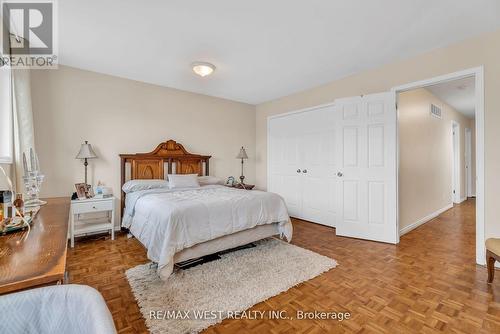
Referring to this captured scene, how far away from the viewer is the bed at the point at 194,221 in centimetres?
225

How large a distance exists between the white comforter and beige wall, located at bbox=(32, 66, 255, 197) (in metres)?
1.04

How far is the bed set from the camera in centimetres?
225

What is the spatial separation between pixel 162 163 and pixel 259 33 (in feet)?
8.84

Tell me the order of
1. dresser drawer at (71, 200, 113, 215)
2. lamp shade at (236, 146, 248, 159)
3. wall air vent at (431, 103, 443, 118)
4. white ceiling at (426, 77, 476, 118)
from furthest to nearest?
1. lamp shade at (236, 146, 248, 159)
2. wall air vent at (431, 103, 443, 118)
3. white ceiling at (426, 77, 476, 118)
4. dresser drawer at (71, 200, 113, 215)

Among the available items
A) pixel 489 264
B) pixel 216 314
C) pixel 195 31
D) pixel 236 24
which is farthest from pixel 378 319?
pixel 195 31

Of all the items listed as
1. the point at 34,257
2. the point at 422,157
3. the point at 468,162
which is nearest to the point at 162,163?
the point at 34,257

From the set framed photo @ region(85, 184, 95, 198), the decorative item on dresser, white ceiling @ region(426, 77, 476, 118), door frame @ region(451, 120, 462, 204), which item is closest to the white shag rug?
the decorative item on dresser

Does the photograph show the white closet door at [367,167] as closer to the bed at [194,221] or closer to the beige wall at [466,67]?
the beige wall at [466,67]

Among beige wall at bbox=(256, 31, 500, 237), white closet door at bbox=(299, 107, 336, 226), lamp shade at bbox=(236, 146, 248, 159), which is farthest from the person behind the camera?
lamp shade at bbox=(236, 146, 248, 159)

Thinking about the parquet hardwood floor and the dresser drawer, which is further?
the dresser drawer

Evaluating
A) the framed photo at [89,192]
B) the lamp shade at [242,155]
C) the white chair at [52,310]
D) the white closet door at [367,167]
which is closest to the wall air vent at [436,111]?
the white closet door at [367,167]

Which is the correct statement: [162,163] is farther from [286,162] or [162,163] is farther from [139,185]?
[286,162]

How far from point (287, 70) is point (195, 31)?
62.4 inches

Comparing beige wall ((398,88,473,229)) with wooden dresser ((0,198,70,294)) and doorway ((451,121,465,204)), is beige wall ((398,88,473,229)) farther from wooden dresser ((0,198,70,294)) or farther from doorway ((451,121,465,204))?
wooden dresser ((0,198,70,294))
